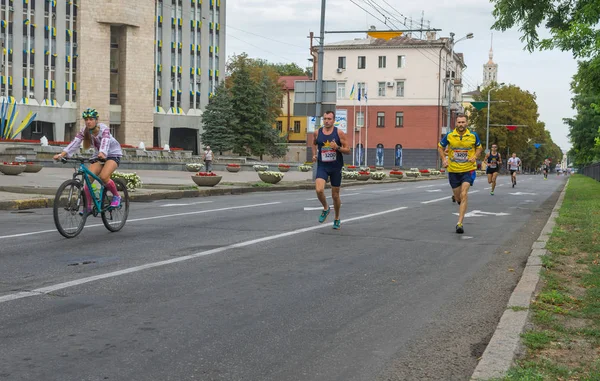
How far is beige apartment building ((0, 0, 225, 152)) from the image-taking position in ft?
221

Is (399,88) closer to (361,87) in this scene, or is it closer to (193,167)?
(361,87)

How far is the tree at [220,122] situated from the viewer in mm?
72750

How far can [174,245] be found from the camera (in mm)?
9336

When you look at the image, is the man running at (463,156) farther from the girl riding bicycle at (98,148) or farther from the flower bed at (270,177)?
the flower bed at (270,177)

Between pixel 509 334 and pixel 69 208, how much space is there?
6803 mm

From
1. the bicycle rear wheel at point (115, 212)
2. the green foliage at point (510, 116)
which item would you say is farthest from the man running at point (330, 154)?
the green foliage at point (510, 116)

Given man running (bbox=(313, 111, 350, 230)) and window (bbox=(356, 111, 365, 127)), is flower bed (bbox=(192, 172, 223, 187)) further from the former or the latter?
window (bbox=(356, 111, 365, 127))

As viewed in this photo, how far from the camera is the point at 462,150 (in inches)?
482

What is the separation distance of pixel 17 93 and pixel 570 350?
6764 cm

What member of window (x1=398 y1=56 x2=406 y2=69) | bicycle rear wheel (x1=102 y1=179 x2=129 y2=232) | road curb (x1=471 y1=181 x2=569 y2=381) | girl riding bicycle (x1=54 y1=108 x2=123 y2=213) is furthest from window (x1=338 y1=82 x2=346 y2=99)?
road curb (x1=471 y1=181 x2=569 y2=381)

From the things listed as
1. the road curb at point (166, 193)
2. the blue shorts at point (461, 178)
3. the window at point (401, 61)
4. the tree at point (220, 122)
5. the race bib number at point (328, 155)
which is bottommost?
the road curb at point (166, 193)

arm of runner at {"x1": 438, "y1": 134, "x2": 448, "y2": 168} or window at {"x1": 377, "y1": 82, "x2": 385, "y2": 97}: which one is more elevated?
window at {"x1": 377, "y1": 82, "x2": 385, "y2": 97}

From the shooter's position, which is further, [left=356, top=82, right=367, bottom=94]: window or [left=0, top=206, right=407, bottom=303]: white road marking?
[left=356, top=82, right=367, bottom=94]: window

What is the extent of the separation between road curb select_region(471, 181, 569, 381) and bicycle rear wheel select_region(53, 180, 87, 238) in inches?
231
